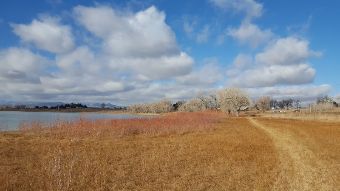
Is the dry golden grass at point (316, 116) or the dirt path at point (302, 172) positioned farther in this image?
the dry golden grass at point (316, 116)

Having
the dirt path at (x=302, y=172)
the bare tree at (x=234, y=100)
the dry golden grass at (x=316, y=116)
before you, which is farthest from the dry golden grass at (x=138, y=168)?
the bare tree at (x=234, y=100)

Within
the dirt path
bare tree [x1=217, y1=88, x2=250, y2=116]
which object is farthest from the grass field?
bare tree [x1=217, y1=88, x2=250, y2=116]

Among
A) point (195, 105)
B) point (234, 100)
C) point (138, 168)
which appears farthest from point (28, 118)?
point (195, 105)

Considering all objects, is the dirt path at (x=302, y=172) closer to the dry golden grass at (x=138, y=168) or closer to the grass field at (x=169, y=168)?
the grass field at (x=169, y=168)

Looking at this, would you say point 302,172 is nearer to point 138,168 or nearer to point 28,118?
point 138,168

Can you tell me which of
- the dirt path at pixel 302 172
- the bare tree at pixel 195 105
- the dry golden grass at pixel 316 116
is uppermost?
the bare tree at pixel 195 105

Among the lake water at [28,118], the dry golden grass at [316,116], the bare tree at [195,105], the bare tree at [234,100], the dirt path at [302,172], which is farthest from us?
the bare tree at [195,105]

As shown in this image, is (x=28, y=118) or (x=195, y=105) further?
(x=195, y=105)

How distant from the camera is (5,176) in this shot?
48.8 feet

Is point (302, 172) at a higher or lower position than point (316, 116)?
lower

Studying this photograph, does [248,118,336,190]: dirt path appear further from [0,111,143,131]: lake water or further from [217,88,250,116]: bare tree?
[217,88,250,116]: bare tree

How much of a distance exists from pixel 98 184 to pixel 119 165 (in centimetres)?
433

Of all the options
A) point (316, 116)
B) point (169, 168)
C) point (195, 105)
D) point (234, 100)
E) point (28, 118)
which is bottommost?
point (169, 168)

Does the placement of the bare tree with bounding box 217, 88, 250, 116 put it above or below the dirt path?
above
